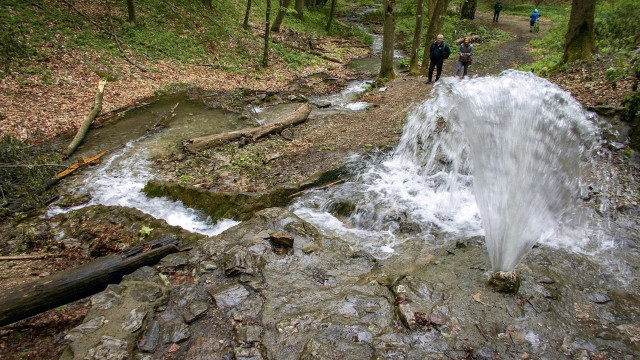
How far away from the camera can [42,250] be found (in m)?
6.13

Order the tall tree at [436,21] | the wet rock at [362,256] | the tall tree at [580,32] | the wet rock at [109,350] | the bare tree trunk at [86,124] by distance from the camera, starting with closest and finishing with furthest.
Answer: the wet rock at [109,350] < the wet rock at [362,256] < the bare tree trunk at [86,124] < the tall tree at [580,32] < the tall tree at [436,21]

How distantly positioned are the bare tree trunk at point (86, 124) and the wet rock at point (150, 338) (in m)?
8.15

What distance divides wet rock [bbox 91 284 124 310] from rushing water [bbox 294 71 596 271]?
3611 mm

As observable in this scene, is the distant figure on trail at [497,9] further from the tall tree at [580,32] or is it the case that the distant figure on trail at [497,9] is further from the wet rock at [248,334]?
the wet rock at [248,334]

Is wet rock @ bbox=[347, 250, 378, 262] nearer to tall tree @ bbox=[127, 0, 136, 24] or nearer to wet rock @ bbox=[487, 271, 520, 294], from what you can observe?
wet rock @ bbox=[487, 271, 520, 294]

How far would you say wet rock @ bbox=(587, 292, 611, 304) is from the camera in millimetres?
4234

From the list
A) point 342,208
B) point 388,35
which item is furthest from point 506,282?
point 388,35

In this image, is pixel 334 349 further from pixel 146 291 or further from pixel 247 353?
pixel 146 291

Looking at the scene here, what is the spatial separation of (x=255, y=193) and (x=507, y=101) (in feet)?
18.9

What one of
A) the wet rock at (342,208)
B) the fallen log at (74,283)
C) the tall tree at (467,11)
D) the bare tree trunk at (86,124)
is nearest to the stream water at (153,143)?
the bare tree trunk at (86,124)

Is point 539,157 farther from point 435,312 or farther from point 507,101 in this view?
point 435,312

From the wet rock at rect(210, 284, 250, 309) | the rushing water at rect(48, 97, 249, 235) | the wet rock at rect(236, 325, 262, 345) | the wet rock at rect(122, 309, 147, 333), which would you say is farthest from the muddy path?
the wet rock at rect(236, 325, 262, 345)

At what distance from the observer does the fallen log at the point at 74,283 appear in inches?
161

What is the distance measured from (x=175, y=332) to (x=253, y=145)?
6.94m
